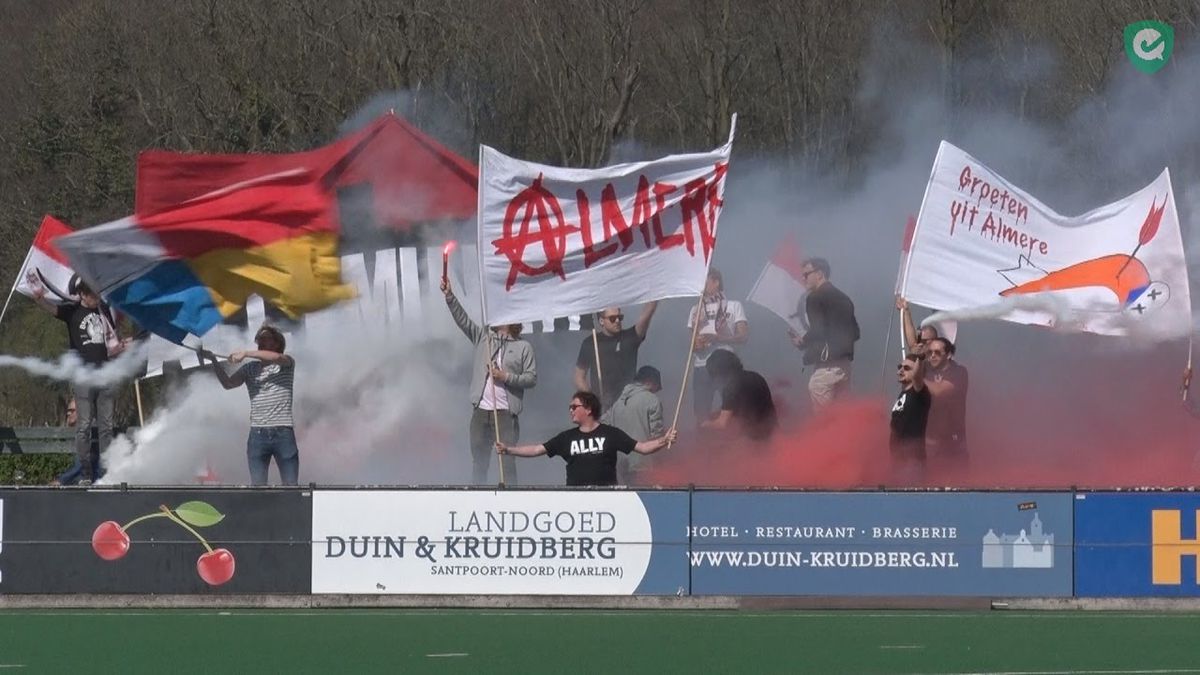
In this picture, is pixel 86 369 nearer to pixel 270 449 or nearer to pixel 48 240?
pixel 48 240

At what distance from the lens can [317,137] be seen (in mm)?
38250

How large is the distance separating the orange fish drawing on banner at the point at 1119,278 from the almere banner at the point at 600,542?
2819mm

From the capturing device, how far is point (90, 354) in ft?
62.7

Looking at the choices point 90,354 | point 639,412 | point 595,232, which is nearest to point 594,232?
point 595,232

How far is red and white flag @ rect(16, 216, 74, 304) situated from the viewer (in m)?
20.2

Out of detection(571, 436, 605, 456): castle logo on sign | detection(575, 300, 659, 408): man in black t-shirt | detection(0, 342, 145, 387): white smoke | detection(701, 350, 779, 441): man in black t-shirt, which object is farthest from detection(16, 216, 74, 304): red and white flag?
detection(571, 436, 605, 456): castle logo on sign

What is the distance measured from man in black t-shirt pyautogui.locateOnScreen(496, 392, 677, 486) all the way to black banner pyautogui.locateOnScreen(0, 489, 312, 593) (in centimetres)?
200

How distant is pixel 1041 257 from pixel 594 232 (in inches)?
157

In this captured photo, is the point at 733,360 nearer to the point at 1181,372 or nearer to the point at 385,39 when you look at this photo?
the point at 1181,372

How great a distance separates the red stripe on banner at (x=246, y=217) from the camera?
58.4ft

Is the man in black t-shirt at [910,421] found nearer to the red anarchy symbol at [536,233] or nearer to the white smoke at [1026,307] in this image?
the white smoke at [1026,307]

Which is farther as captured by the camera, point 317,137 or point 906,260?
point 317,137

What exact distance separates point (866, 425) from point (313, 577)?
18.7 feet

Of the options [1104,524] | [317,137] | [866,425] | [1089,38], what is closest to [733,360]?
[866,425]
